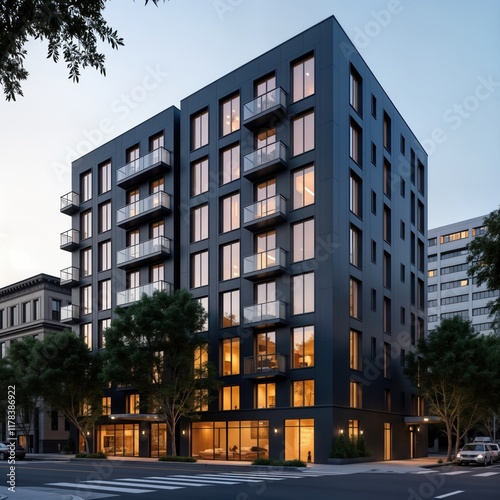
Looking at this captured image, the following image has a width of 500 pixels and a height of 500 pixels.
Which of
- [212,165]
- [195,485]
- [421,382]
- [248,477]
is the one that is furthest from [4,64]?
[421,382]

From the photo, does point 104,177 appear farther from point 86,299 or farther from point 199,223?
point 199,223

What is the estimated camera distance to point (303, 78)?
147ft

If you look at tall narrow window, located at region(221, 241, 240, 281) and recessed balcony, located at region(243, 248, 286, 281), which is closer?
recessed balcony, located at region(243, 248, 286, 281)

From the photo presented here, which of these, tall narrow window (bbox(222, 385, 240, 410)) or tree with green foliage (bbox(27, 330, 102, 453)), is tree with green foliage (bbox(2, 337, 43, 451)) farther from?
tall narrow window (bbox(222, 385, 240, 410))

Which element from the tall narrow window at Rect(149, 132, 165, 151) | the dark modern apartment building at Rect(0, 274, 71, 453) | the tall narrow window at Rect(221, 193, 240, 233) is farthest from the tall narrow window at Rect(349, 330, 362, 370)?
the dark modern apartment building at Rect(0, 274, 71, 453)

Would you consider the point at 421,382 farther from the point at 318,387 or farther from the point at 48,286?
the point at 48,286

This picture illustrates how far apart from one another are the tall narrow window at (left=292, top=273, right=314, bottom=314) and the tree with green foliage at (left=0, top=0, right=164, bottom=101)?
32.5 metres

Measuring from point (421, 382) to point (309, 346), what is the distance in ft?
35.5

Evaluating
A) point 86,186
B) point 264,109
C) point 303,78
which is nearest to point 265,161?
point 264,109

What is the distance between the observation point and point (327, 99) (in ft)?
141

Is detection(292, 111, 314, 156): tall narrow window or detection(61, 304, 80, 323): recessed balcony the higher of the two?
detection(292, 111, 314, 156): tall narrow window

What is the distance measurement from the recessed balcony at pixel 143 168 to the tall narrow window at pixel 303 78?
12.0 meters

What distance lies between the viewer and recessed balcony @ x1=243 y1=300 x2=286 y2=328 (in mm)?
42178

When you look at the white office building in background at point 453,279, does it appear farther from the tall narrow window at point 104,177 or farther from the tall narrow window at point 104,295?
the tall narrow window at point 104,295
